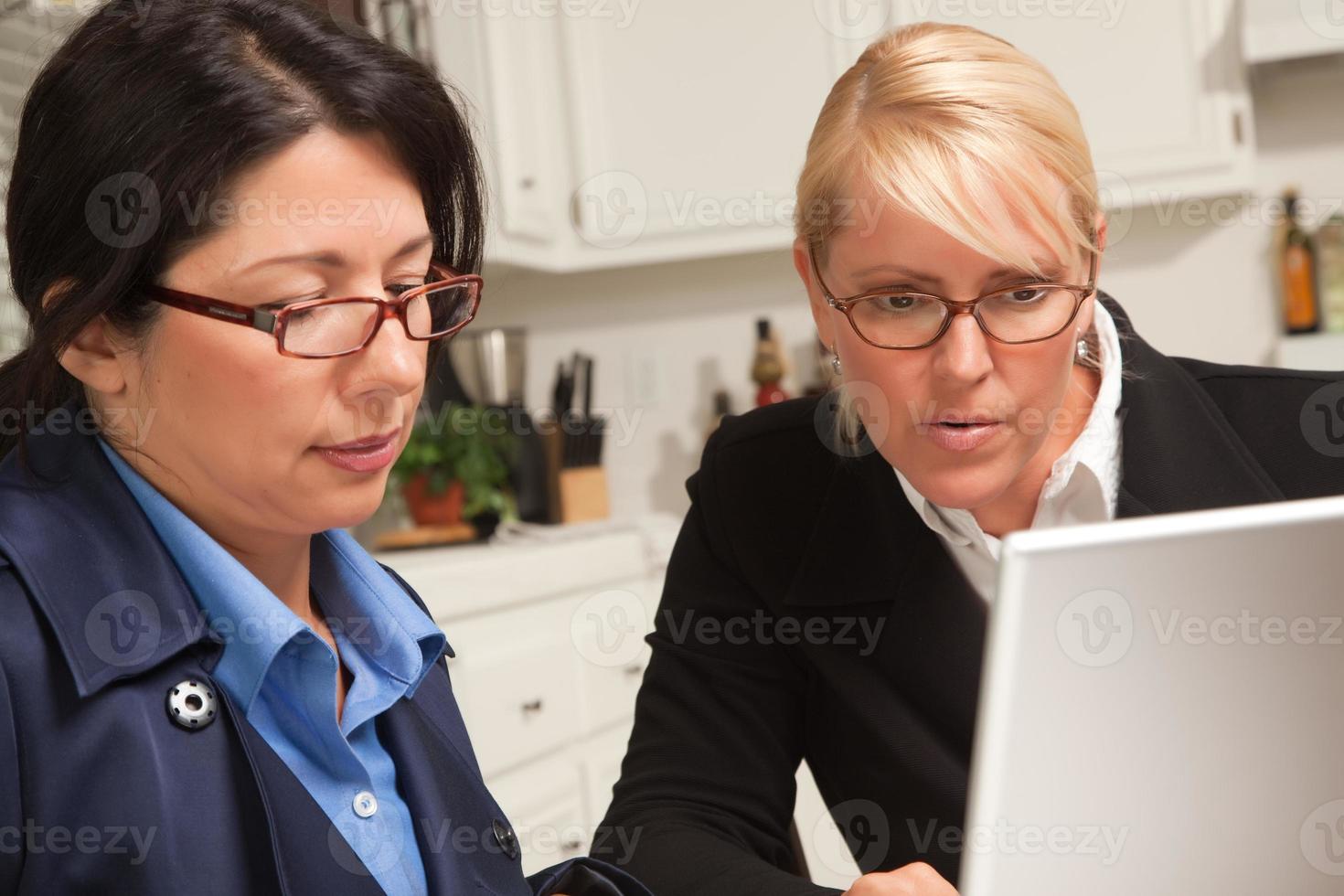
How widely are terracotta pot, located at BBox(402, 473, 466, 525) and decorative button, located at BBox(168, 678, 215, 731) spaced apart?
203 cm

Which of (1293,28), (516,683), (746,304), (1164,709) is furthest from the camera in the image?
(746,304)

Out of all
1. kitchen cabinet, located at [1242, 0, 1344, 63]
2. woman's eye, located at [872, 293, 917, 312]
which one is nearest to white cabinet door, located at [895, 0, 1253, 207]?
kitchen cabinet, located at [1242, 0, 1344, 63]

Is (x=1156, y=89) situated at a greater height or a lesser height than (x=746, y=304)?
greater

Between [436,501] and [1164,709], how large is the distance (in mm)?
2340

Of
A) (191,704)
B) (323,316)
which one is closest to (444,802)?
(191,704)

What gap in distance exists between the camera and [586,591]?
102 inches

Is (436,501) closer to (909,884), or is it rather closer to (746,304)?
(746,304)

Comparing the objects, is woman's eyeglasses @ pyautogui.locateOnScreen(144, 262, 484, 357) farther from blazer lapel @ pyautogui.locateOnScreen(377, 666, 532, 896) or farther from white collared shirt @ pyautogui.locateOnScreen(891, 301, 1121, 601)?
→ white collared shirt @ pyautogui.locateOnScreen(891, 301, 1121, 601)

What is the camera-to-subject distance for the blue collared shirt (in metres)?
0.78

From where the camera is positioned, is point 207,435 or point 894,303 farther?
point 894,303

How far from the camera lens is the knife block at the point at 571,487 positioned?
9.87 feet

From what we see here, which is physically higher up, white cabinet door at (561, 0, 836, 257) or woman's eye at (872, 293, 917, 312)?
white cabinet door at (561, 0, 836, 257)

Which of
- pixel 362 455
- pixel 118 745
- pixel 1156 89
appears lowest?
pixel 118 745

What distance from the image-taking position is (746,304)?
3.33 metres
